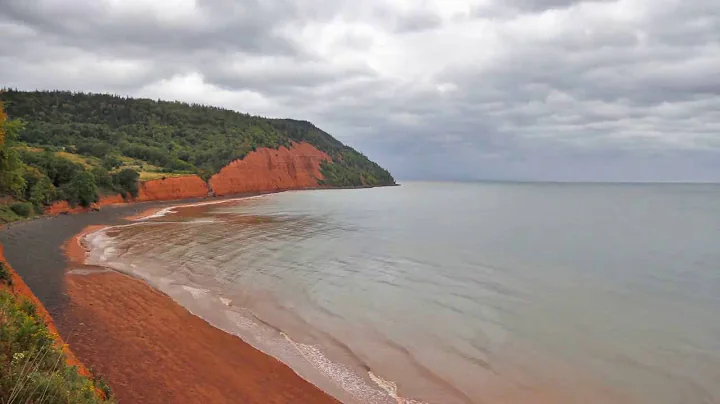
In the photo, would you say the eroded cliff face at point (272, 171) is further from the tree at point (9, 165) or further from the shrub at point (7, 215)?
the shrub at point (7, 215)

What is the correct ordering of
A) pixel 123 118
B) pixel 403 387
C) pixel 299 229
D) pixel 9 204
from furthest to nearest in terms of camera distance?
pixel 123 118 → pixel 299 229 → pixel 9 204 → pixel 403 387

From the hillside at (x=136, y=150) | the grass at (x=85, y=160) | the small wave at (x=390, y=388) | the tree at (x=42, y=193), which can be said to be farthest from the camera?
the grass at (x=85, y=160)

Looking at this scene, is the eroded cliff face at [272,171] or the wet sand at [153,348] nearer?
the wet sand at [153,348]

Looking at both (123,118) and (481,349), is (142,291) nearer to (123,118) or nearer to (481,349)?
(481,349)

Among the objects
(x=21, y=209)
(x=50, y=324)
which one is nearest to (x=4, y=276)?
(x=50, y=324)

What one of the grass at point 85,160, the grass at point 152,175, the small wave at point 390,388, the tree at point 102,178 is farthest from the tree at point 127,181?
the small wave at point 390,388

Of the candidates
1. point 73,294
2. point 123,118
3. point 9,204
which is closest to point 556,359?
point 73,294

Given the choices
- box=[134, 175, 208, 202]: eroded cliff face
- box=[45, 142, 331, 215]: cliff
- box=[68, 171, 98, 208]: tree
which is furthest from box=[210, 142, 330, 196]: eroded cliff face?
box=[68, 171, 98, 208]: tree

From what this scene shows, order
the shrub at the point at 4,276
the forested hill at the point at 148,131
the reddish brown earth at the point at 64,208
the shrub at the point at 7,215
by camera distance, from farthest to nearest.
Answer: the forested hill at the point at 148,131 → the reddish brown earth at the point at 64,208 → the shrub at the point at 7,215 → the shrub at the point at 4,276
